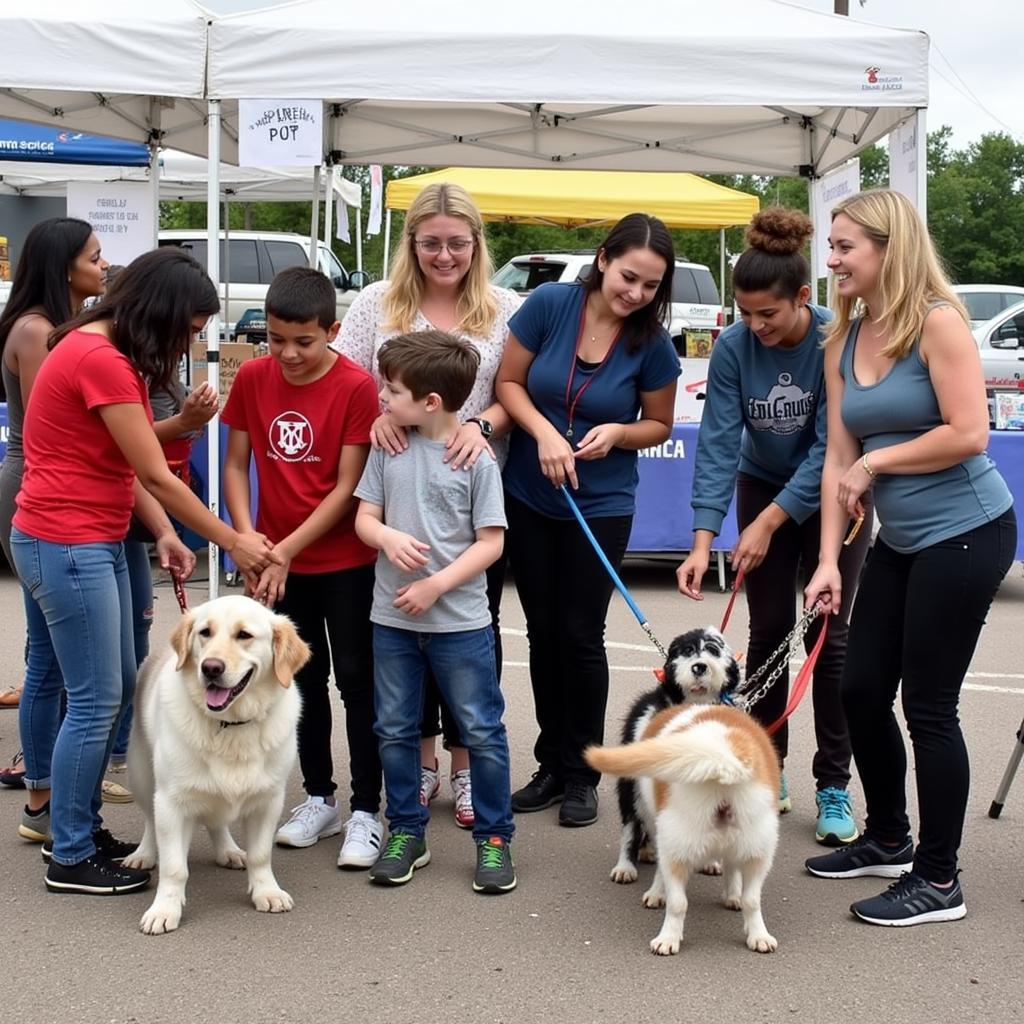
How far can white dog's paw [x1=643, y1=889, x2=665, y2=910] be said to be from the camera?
380cm

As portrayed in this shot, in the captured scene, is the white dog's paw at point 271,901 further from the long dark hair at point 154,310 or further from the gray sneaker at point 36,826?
the long dark hair at point 154,310

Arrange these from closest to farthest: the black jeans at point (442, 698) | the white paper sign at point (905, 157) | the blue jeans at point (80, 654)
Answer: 1. the blue jeans at point (80, 654)
2. the black jeans at point (442, 698)
3. the white paper sign at point (905, 157)

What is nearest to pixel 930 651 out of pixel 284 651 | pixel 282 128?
pixel 284 651

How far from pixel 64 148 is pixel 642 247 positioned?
1195cm

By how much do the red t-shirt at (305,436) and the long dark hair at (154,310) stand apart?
1.48 feet

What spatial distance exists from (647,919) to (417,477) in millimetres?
1517

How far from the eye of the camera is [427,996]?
3.19 meters

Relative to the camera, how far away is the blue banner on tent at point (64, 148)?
13.3m

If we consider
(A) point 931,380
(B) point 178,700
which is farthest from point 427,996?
(A) point 931,380

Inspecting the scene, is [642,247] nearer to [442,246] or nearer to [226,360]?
[442,246]

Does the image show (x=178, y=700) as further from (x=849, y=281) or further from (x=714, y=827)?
(x=849, y=281)

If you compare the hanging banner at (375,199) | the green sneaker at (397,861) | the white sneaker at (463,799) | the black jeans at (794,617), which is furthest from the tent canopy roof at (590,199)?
the green sneaker at (397,861)

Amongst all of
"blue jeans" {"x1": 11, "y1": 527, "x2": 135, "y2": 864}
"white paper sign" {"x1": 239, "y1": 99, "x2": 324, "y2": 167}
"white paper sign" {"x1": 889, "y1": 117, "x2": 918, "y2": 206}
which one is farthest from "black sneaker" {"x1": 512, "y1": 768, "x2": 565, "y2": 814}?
"white paper sign" {"x1": 889, "y1": 117, "x2": 918, "y2": 206}

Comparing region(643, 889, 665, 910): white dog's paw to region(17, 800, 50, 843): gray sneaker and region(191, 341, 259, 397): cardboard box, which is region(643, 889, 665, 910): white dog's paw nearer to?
region(17, 800, 50, 843): gray sneaker
